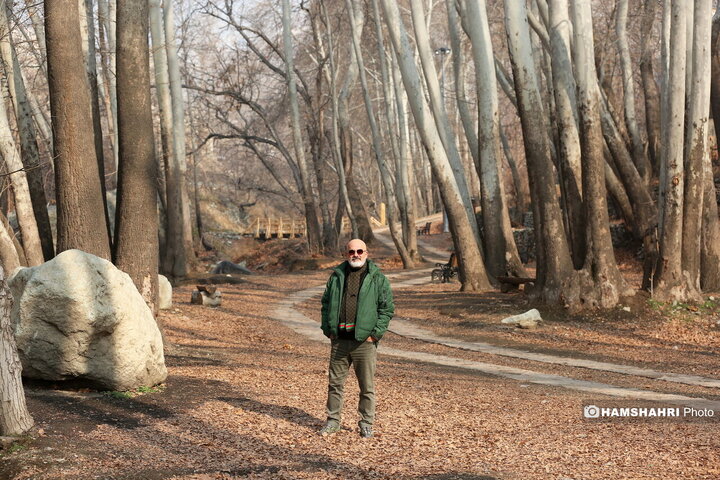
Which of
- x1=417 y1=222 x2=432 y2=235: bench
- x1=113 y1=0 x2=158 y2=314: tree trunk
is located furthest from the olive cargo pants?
x1=417 y1=222 x2=432 y2=235: bench

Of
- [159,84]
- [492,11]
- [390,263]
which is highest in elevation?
[492,11]

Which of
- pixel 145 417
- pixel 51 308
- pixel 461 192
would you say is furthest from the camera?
pixel 461 192

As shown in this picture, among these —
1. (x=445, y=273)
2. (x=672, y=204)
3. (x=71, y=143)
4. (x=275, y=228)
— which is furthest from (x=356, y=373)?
(x=275, y=228)

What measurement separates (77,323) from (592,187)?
10248 mm

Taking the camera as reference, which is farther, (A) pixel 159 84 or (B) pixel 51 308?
(A) pixel 159 84

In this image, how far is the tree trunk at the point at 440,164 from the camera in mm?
19297

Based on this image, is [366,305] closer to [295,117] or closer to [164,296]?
[164,296]

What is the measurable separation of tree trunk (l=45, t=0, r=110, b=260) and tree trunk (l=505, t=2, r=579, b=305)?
28.2 ft

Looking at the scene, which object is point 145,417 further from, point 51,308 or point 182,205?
point 182,205

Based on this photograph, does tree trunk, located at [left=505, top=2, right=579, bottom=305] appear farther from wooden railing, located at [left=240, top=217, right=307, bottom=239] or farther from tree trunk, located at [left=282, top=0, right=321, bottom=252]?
wooden railing, located at [left=240, top=217, right=307, bottom=239]

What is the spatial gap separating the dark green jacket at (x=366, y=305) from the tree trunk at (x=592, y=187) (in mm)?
9066

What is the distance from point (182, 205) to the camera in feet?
84.6

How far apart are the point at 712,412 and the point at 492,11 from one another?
92.7 ft

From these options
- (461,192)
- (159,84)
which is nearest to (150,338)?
(461,192)
